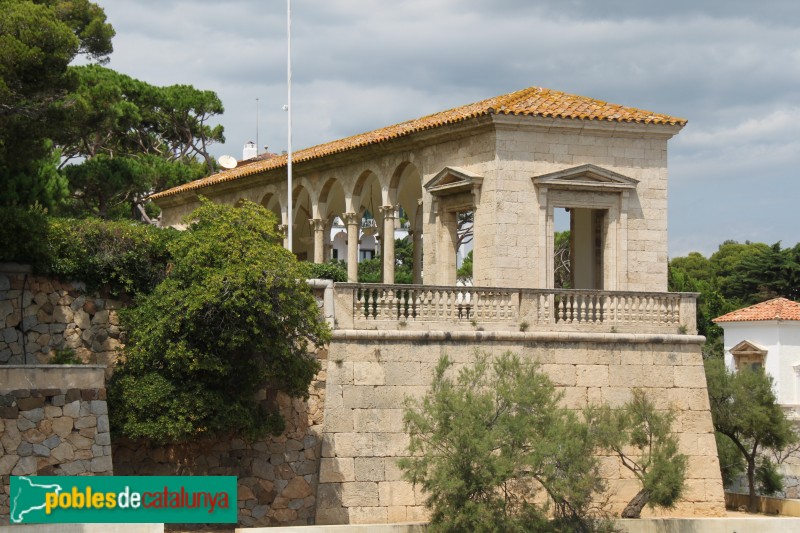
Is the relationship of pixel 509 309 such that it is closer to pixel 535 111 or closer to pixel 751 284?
pixel 535 111

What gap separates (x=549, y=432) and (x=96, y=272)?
8860 mm

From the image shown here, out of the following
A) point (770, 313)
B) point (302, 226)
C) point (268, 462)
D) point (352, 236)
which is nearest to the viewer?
point (268, 462)

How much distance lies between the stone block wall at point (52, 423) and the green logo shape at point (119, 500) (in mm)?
222

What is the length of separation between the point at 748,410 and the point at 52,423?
15489mm

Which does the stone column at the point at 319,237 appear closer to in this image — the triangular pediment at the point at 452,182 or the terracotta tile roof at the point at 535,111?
the terracotta tile roof at the point at 535,111

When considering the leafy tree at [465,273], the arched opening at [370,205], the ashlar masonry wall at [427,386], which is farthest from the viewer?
the leafy tree at [465,273]

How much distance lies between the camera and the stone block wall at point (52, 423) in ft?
73.7

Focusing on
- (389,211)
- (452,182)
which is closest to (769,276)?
(389,211)

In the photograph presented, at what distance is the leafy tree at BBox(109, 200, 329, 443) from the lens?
947 inches

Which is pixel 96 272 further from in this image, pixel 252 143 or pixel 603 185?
pixel 252 143

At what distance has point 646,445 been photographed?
2647 cm

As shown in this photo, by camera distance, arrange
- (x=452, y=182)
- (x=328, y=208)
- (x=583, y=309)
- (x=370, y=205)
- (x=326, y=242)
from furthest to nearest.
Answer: (x=370, y=205), (x=326, y=242), (x=328, y=208), (x=452, y=182), (x=583, y=309)

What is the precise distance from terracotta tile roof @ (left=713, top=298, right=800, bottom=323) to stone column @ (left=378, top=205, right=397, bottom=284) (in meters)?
16.6

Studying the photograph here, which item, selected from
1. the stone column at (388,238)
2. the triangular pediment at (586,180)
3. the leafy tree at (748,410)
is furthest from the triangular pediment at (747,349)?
the triangular pediment at (586,180)
